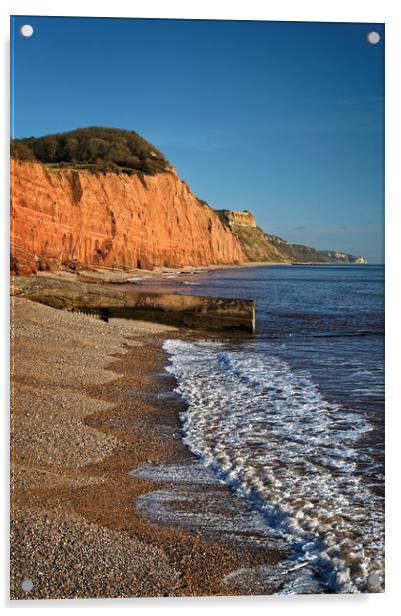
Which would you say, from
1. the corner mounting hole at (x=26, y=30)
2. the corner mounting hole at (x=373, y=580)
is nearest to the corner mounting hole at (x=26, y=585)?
the corner mounting hole at (x=373, y=580)

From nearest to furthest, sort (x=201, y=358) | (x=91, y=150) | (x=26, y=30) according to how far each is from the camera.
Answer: (x=26, y=30) → (x=91, y=150) → (x=201, y=358)

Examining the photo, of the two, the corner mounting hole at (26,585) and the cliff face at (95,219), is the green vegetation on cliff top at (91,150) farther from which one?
the corner mounting hole at (26,585)

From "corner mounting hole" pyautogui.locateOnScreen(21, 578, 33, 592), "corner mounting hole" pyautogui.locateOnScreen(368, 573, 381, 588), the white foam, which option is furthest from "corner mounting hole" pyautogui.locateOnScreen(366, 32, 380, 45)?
"corner mounting hole" pyautogui.locateOnScreen(21, 578, 33, 592)

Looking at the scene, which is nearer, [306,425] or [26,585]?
[26,585]

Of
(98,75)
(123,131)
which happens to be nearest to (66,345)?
(123,131)

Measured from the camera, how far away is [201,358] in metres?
5.34

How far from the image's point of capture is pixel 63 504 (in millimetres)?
3029

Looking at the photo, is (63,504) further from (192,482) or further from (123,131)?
(123,131)

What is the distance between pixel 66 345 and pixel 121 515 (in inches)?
92.7

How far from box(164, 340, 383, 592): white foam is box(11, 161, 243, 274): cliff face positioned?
120 cm

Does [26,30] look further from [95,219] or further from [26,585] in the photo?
[26,585]
